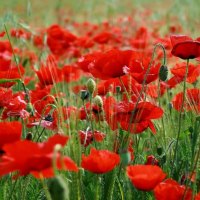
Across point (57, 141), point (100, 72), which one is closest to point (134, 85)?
point (100, 72)

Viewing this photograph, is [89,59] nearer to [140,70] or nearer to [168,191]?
[140,70]

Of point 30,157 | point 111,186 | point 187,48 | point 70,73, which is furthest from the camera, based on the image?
point 70,73

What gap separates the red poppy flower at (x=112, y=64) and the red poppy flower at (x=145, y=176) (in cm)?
38

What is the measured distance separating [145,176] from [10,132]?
9.1 inches

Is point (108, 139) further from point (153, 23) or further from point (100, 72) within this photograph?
point (153, 23)

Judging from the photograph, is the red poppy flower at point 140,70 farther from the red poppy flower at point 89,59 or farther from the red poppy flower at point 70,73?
the red poppy flower at point 70,73

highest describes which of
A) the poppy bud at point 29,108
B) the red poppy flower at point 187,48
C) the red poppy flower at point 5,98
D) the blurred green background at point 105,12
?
the red poppy flower at point 187,48

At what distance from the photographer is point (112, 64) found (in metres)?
1.22

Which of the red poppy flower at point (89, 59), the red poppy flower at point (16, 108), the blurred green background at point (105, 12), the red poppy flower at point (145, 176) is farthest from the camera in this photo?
the blurred green background at point (105, 12)

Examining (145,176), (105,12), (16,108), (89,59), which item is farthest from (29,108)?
A: (105,12)

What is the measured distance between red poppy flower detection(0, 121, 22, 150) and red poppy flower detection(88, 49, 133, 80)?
1.28 feet

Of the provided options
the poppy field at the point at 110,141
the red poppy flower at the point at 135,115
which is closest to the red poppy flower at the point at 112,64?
the poppy field at the point at 110,141

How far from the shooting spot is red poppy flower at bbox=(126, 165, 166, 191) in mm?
858

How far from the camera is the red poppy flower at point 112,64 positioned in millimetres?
1222
